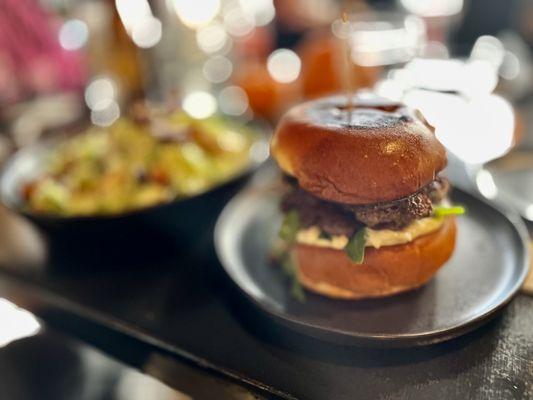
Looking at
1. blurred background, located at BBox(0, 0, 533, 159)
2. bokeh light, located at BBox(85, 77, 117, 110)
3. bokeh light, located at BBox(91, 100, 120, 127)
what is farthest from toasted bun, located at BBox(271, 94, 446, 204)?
bokeh light, located at BBox(85, 77, 117, 110)

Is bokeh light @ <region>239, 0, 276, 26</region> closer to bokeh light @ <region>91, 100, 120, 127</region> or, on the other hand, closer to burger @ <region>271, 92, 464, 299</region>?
bokeh light @ <region>91, 100, 120, 127</region>

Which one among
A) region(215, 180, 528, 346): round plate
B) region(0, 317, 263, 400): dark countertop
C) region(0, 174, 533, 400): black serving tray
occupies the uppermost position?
region(215, 180, 528, 346): round plate

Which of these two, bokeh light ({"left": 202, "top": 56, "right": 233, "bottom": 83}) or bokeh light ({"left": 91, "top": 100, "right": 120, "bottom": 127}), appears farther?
bokeh light ({"left": 202, "top": 56, "right": 233, "bottom": 83})

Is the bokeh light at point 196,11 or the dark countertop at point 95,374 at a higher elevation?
the bokeh light at point 196,11

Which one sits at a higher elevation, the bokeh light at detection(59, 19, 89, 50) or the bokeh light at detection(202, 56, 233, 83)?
the bokeh light at detection(59, 19, 89, 50)

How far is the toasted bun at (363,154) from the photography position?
138 centimetres

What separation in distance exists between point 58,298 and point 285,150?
3.24 feet

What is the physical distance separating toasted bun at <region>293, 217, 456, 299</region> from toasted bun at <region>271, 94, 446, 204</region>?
0.57 feet

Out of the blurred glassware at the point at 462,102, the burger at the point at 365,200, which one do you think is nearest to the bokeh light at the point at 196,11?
the blurred glassware at the point at 462,102

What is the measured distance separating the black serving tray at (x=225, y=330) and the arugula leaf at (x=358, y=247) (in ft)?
0.81

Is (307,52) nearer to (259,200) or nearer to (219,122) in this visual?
(219,122)

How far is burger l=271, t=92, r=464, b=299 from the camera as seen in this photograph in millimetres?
1394

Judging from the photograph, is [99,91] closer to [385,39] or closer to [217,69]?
[217,69]

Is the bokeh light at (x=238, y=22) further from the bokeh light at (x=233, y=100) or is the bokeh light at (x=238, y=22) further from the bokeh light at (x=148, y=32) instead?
the bokeh light at (x=233, y=100)
